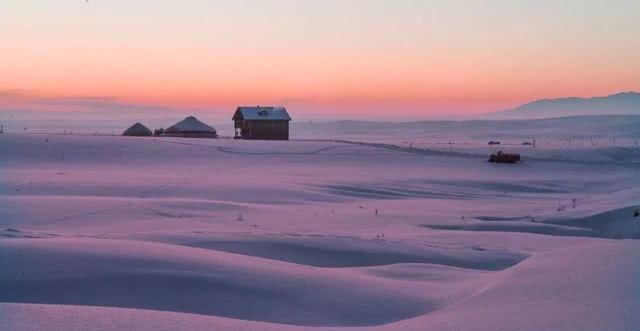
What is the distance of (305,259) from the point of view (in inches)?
403

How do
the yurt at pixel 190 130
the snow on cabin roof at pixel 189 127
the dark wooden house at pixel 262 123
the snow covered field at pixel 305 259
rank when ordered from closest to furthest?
1. the snow covered field at pixel 305 259
2. the dark wooden house at pixel 262 123
3. the yurt at pixel 190 130
4. the snow on cabin roof at pixel 189 127

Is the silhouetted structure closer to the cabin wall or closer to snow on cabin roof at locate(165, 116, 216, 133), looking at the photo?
the cabin wall

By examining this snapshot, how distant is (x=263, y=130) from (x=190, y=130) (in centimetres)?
799

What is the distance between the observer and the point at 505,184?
1273 inches

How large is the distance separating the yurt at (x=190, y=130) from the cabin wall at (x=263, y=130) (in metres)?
5.23

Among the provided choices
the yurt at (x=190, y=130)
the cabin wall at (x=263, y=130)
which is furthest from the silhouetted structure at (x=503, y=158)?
the yurt at (x=190, y=130)

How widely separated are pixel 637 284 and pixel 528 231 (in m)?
9.32

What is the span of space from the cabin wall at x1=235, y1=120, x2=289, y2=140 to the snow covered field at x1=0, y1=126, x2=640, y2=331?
38.6m

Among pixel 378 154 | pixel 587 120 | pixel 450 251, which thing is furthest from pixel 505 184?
pixel 587 120

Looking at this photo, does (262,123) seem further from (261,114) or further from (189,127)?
(189,127)

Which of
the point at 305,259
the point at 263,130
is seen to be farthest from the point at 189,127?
the point at 305,259

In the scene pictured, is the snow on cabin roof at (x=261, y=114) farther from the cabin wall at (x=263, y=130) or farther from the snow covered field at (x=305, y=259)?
the snow covered field at (x=305, y=259)

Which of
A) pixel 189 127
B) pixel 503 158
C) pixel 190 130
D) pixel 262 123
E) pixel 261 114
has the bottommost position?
pixel 503 158

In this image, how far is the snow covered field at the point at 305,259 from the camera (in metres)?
6.14
